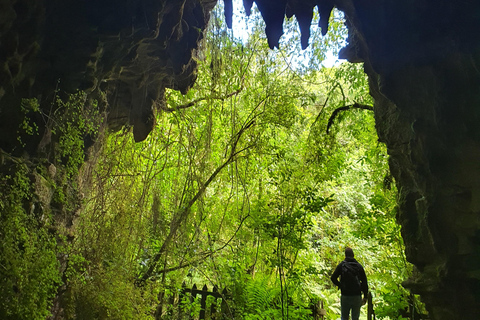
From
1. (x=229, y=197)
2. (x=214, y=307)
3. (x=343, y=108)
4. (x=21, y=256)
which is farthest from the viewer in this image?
(x=343, y=108)

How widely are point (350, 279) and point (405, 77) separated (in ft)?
8.20

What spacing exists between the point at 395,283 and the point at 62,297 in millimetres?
4087

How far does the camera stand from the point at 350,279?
4.50m

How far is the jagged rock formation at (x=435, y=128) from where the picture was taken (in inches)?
136

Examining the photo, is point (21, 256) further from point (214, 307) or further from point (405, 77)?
point (405, 77)

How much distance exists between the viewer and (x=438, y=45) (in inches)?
144

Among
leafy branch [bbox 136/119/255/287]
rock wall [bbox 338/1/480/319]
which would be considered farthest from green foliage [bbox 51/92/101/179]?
rock wall [bbox 338/1/480/319]

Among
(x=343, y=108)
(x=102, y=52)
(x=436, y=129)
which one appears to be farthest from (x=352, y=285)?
(x=102, y=52)

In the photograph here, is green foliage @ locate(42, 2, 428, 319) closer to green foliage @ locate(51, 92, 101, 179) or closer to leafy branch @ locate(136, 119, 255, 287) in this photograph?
leafy branch @ locate(136, 119, 255, 287)

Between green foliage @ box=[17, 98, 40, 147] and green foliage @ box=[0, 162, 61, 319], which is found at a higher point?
green foliage @ box=[17, 98, 40, 147]

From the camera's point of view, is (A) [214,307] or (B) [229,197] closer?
(B) [229,197]

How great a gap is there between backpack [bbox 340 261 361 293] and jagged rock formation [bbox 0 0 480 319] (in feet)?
2.32

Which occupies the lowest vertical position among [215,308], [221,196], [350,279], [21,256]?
[215,308]

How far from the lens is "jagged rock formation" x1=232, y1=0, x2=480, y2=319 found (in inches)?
136
